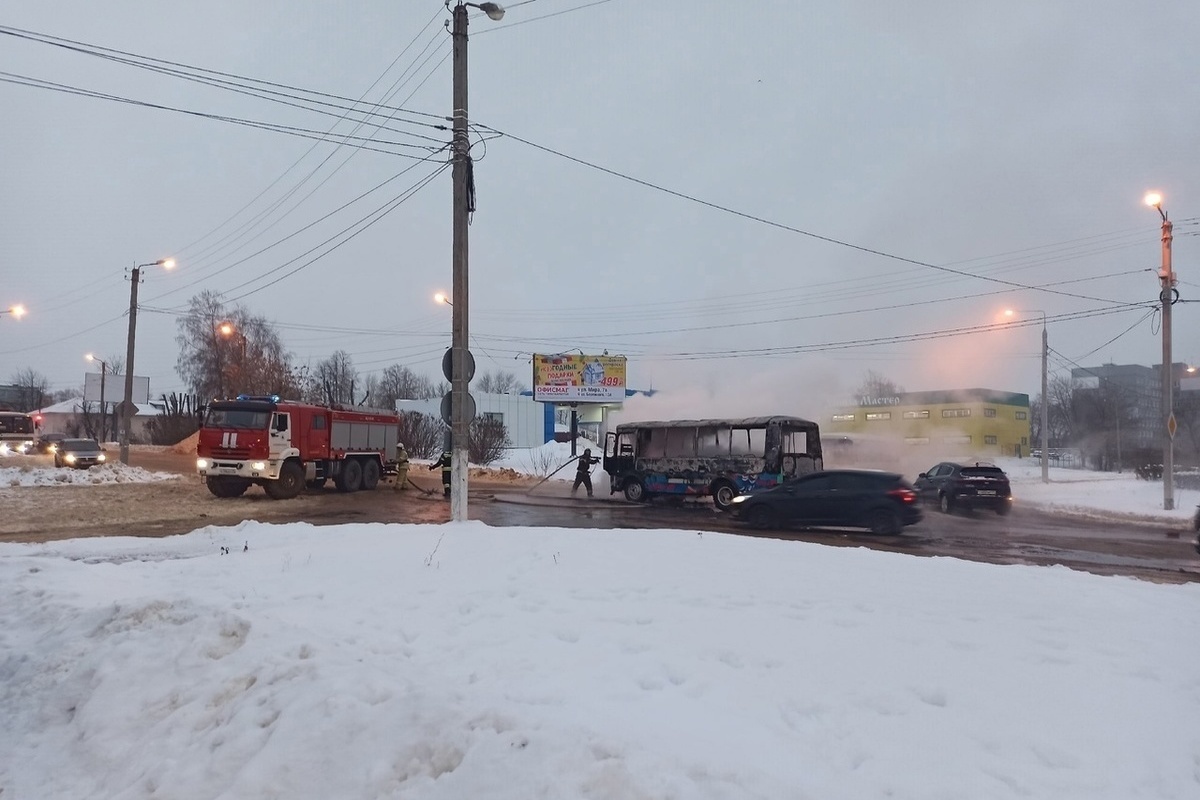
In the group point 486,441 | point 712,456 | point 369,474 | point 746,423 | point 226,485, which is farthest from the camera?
point 486,441

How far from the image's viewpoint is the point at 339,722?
3941 millimetres

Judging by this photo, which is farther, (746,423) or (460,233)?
(746,423)

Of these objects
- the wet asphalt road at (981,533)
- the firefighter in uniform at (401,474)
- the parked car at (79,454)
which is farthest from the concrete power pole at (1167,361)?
the parked car at (79,454)

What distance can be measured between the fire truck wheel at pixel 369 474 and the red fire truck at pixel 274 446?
2.43 feet

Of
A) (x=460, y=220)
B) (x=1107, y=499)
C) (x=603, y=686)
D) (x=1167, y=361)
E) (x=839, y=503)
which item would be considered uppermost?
(x=460, y=220)

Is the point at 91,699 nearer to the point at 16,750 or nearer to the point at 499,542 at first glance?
the point at 16,750

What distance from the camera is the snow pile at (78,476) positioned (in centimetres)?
2570

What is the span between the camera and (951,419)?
53.3 m

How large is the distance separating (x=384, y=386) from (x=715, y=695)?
101 metres

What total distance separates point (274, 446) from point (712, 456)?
12232 millimetres

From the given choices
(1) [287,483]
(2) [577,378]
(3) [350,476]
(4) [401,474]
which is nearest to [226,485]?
(1) [287,483]

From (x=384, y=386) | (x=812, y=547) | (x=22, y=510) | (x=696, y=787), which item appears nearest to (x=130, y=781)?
(x=696, y=787)

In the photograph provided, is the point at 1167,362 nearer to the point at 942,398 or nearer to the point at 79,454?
the point at 942,398

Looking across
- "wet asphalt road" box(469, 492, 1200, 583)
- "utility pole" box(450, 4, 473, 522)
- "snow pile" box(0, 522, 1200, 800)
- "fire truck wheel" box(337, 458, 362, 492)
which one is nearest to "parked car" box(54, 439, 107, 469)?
"fire truck wheel" box(337, 458, 362, 492)
